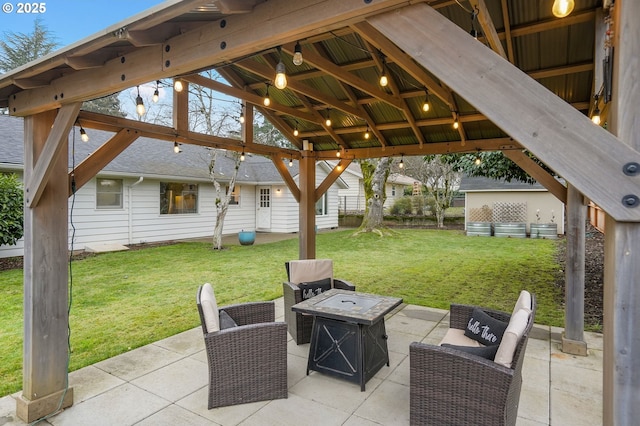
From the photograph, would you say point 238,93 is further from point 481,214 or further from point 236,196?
point 481,214

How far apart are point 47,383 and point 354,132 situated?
5.25m

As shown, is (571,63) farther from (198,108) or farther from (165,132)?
(198,108)

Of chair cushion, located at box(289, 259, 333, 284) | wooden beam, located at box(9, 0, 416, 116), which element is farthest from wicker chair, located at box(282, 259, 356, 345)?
wooden beam, located at box(9, 0, 416, 116)

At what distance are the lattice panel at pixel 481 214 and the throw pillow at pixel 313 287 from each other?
15.2 meters

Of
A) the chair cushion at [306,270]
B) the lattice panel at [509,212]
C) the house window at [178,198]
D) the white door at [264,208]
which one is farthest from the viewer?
the lattice panel at [509,212]

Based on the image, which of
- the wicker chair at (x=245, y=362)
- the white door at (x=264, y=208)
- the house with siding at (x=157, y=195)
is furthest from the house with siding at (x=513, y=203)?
the wicker chair at (x=245, y=362)

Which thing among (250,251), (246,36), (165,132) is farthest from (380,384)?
(250,251)

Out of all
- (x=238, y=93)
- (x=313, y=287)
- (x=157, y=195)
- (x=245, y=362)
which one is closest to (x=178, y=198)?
(x=157, y=195)

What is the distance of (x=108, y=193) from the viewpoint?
1137 cm

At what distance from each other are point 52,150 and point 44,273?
1008mm

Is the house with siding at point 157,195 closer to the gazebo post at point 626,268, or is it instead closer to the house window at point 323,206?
the house window at point 323,206

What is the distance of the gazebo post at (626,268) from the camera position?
1317 millimetres

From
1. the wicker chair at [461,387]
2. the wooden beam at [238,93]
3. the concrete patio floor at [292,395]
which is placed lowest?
the concrete patio floor at [292,395]

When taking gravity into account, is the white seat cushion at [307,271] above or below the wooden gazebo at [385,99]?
below
